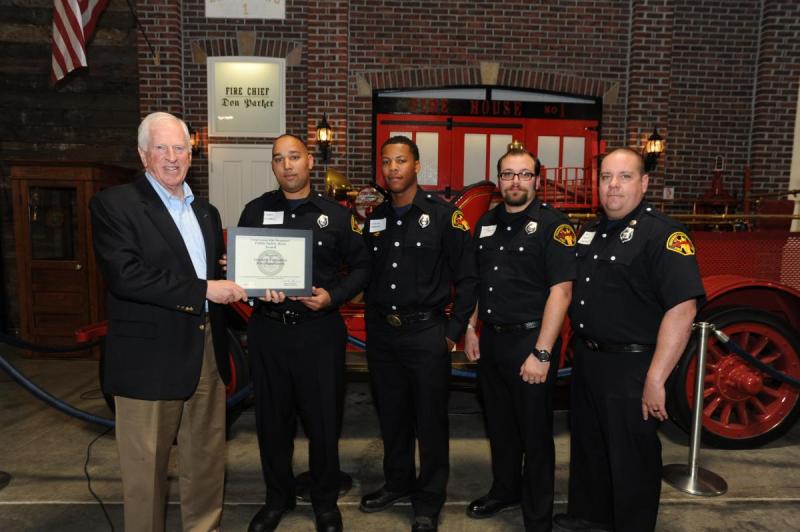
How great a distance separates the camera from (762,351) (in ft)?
13.2

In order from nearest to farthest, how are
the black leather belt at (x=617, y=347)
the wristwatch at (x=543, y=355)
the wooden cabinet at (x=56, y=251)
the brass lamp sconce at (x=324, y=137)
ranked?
the black leather belt at (x=617, y=347) < the wristwatch at (x=543, y=355) < the wooden cabinet at (x=56, y=251) < the brass lamp sconce at (x=324, y=137)

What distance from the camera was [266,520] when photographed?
269 cm

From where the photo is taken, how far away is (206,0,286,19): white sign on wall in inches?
281

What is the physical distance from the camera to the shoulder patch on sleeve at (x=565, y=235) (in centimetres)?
253

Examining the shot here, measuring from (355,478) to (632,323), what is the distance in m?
1.95

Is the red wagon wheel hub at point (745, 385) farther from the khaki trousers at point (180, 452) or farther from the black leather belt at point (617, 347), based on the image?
the khaki trousers at point (180, 452)

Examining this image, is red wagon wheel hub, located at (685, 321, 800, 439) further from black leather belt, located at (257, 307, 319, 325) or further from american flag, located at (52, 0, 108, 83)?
american flag, located at (52, 0, 108, 83)

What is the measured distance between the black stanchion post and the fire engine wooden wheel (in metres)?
0.37

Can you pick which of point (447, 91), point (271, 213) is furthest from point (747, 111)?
point (271, 213)

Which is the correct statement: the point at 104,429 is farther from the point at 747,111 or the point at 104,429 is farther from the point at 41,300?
the point at 747,111

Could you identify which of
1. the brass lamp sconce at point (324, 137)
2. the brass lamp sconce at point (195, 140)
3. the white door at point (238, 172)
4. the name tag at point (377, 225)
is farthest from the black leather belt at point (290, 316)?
the brass lamp sconce at point (195, 140)

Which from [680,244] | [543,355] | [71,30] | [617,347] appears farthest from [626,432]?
[71,30]

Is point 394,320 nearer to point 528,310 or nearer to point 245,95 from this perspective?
point 528,310

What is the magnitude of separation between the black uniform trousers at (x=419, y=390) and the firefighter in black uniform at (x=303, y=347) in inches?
8.4
